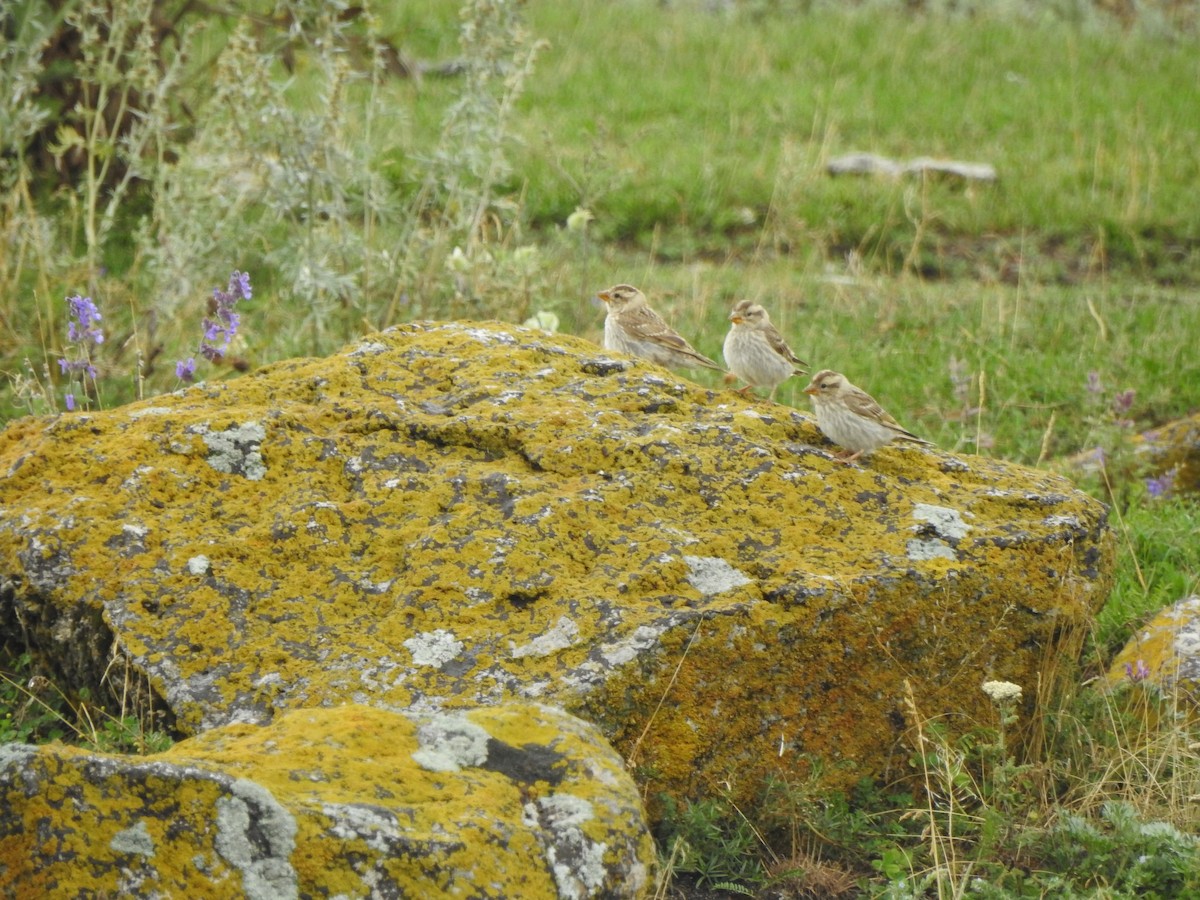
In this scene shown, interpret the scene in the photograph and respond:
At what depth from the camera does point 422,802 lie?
3041mm

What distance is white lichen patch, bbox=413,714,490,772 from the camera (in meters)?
3.18

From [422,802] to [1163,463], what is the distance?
217 inches

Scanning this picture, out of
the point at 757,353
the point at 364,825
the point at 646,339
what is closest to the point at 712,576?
the point at 364,825

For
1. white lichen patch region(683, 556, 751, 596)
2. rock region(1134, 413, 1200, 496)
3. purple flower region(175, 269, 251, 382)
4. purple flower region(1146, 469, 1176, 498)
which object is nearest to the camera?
white lichen patch region(683, 556, 751, 596)

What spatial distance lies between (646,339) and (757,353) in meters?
0.67

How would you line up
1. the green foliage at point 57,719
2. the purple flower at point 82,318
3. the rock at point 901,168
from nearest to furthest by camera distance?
1. the green foliage at point 57,719
2. the purple flower at point 82,318
3. the rock at point 901,168

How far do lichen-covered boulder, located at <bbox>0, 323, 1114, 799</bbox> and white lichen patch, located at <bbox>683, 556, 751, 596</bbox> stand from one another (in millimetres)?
11

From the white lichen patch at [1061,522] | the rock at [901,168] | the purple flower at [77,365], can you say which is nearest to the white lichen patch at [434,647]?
the white lichen patch at [1061,522]

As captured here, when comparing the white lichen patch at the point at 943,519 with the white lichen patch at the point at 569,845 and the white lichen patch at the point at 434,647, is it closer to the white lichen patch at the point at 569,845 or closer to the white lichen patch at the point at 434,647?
the white lichen patch at the point at 434,647

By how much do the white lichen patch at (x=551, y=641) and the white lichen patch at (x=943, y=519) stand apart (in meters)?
1.25

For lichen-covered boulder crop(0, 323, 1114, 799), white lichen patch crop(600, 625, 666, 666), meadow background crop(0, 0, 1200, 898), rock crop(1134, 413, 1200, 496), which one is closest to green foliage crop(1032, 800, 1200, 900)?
meadow background crop(0, 0, 1200, 898)

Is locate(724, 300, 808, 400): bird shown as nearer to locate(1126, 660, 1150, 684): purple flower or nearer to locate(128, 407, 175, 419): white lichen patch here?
locate(1126, 660, 1150, 684): purple flower

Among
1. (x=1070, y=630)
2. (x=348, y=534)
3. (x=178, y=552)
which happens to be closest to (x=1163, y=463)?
(x=1070, y=630)

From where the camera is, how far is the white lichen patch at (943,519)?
171 inches
